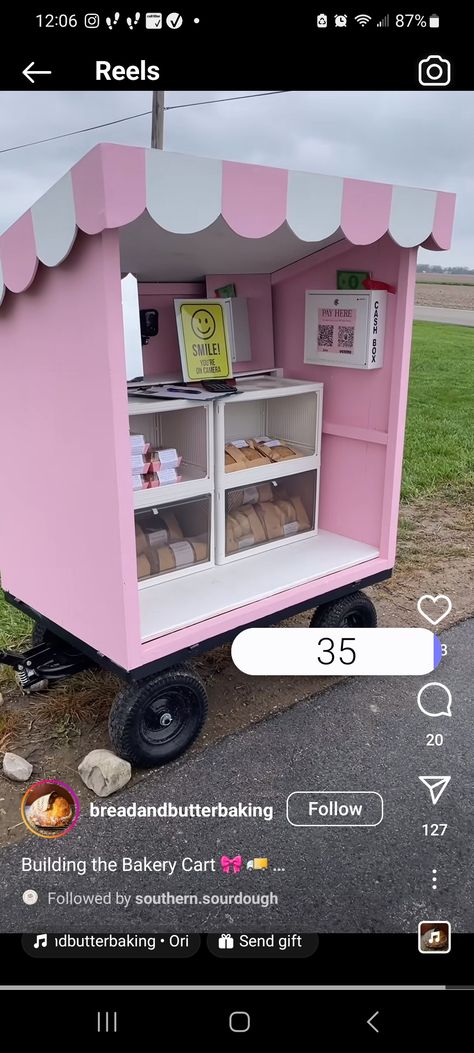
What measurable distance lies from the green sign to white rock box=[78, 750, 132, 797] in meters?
2.28

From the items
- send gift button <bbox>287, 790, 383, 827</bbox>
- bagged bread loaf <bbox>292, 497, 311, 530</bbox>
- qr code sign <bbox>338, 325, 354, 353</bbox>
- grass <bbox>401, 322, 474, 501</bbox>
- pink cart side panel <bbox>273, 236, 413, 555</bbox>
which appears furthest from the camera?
grass <bbox>401, 322, 474, 501</bbox>

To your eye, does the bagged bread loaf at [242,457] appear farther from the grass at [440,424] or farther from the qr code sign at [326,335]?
the grass at [440,424]

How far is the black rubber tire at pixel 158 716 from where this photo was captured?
287cm

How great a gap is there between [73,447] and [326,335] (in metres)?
1.50

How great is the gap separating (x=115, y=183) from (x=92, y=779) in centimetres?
202

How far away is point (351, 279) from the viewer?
356 cm

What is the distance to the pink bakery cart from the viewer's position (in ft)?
8.06

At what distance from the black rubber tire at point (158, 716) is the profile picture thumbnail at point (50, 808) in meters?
0.56
